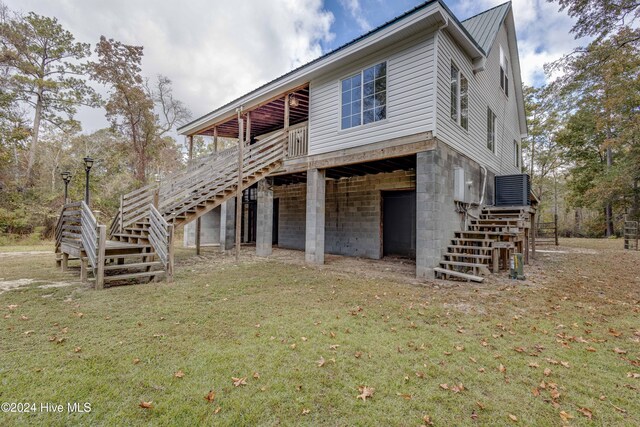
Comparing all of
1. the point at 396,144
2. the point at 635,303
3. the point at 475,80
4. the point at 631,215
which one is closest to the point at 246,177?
the point at 396,144

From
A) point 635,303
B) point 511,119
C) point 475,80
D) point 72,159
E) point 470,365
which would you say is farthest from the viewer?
point 72,159

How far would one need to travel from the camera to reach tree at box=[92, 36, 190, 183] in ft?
66.0

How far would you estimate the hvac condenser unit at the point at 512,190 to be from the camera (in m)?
10.2

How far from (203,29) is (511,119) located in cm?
1672

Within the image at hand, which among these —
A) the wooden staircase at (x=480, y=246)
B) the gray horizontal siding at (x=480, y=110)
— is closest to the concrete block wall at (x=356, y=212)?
the gray horizontal siding at (x=480, y=110)

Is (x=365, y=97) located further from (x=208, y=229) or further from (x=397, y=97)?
(x=208, y=229)

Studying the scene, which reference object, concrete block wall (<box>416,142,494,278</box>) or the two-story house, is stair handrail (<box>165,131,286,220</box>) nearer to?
the two-story house

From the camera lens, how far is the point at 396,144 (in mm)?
7496

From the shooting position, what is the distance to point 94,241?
608cm

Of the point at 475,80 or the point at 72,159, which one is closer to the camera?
the point at 475,80

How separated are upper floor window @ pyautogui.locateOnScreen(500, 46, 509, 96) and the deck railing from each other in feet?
28.9

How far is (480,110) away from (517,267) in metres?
5.83

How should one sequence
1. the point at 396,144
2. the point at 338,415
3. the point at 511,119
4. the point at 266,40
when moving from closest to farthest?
the point at 338,415 → the point at 396,144 → the point at 511,119 → the point at 266,40

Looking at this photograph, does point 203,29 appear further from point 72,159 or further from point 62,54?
point 72,159
